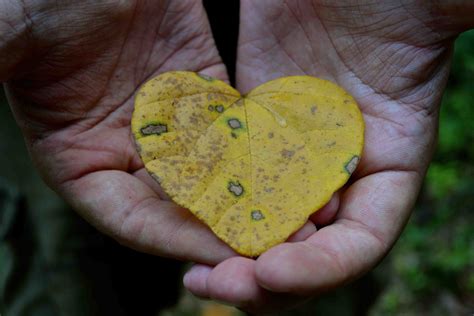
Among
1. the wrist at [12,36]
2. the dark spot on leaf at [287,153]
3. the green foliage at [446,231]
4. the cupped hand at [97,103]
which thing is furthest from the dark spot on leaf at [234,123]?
the green foliage at [446,231]

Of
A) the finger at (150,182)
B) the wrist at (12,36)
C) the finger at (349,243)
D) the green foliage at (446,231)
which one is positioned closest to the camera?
the finger at (349,243)

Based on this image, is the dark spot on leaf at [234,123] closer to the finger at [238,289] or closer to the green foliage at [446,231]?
the finger at [238,289]

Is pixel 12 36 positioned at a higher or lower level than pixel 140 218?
higher

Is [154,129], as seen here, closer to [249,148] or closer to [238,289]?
[249,148]

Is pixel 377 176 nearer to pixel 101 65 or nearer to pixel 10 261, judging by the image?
pixel 101 65

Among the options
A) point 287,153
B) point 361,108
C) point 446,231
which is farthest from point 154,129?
point 446,231

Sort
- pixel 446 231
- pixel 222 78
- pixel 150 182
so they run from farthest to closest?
pixel 446 231, pixel 222 78, pixel 150 182

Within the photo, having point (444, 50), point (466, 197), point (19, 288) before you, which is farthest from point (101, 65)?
point (466, 197)
